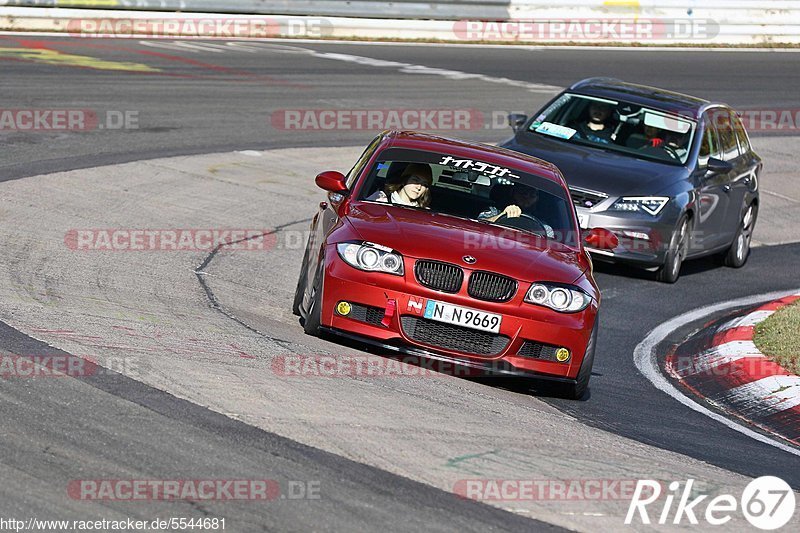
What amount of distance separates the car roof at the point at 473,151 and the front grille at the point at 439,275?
1612 millimetres

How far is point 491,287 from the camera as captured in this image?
8.38m

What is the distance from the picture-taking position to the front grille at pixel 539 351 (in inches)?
330

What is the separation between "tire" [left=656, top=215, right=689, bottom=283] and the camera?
43.8ft

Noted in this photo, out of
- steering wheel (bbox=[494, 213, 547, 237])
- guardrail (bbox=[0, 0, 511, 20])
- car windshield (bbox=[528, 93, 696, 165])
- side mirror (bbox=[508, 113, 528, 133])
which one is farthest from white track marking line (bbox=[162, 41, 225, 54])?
steering wheel (bbox=[494, 213, 547, 237])

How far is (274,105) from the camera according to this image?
20.1 metres

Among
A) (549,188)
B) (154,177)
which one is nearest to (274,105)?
(154,177)

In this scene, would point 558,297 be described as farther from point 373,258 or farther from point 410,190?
point 410,190

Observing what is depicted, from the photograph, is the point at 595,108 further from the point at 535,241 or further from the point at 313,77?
the point at 313,77

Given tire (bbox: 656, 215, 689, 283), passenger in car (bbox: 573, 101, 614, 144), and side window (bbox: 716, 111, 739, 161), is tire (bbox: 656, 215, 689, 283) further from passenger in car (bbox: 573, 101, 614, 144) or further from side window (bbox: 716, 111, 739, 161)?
side window (bbox: 716, 111, 739, 161)

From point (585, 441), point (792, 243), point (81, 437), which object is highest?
point (81, 437)

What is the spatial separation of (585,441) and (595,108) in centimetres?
786

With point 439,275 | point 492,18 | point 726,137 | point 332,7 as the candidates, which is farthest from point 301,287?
point 492,18

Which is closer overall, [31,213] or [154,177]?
[31,213]

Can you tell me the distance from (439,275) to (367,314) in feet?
1.70
